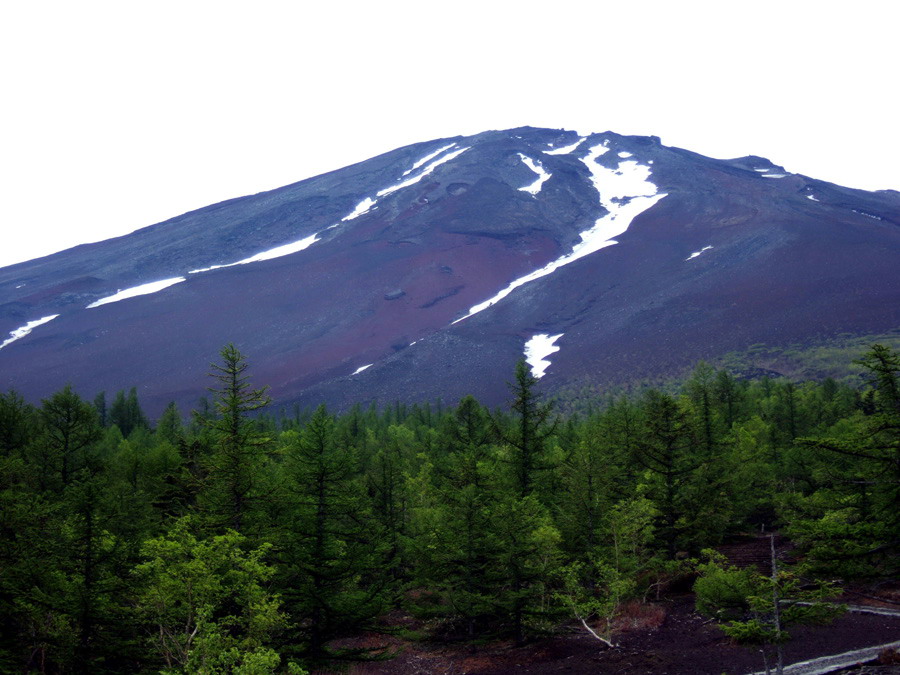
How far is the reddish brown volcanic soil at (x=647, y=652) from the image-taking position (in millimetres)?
20078

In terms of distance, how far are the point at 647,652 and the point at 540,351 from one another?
101m

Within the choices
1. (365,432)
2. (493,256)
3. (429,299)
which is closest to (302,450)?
(365,432)

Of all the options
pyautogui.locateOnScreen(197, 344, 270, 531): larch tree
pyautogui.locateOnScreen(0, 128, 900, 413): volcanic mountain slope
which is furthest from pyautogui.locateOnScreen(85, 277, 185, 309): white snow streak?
pyautogui.locateOnScreen(197, 344, 270, 531): larch tree

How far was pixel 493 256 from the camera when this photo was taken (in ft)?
603

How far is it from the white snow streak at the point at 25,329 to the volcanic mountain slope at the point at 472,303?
71 cm

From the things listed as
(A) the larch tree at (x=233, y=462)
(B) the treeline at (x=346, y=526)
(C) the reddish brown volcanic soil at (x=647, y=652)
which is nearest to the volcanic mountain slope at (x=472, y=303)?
(B) the treeline at (x=346, y=526)

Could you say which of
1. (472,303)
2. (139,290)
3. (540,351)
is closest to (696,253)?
(472,303)

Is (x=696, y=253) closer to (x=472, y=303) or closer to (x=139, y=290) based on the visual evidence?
(x=472, y=303)

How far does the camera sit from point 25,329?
175m

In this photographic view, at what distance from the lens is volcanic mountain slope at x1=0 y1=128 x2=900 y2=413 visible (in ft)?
362

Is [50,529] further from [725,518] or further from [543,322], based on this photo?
[543,322]

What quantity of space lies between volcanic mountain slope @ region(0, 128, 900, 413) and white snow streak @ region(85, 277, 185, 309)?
2.59 ft

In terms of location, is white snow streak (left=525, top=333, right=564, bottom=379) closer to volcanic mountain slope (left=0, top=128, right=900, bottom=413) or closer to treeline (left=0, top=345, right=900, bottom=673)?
volcanic mountain slope (left=0, top=128, right=900, bottom=413)

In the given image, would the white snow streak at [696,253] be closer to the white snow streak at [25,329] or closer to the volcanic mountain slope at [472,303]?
the volcanic mountain slope at [472,303]
